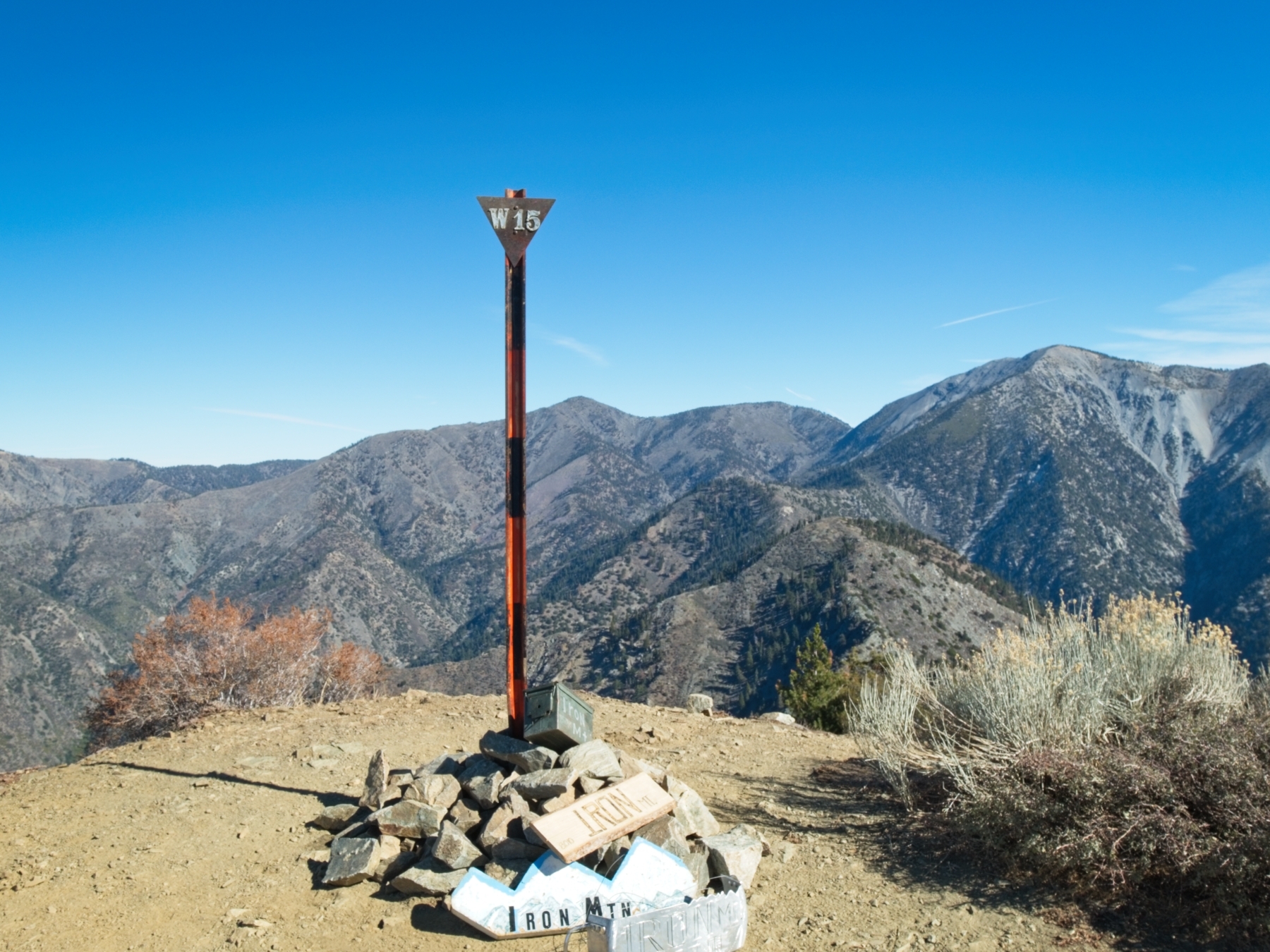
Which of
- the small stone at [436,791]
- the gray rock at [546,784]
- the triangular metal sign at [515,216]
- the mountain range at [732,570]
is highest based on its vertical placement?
the triangular metal sign at [515,216]

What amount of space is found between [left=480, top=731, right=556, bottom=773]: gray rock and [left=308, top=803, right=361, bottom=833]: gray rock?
1.54 m

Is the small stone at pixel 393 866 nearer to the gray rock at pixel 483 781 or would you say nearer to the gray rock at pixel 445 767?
the gray rock at pixel 483 781

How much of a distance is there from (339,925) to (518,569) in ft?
11.2

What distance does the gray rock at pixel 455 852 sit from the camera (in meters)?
7.04

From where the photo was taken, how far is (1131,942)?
588 cm

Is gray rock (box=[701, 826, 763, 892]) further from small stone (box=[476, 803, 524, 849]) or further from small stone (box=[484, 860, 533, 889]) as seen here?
small stone (box=[476, 803, 524, 849])

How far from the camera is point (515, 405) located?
826 cm

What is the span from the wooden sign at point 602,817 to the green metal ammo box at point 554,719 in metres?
0.73

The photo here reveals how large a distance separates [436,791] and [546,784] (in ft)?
3.84

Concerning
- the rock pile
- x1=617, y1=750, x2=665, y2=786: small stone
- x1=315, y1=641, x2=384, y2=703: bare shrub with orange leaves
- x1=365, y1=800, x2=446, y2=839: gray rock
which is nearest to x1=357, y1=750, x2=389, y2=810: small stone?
the rock pile

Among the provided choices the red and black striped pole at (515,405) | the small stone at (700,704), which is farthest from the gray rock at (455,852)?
the small stone at (700,704)

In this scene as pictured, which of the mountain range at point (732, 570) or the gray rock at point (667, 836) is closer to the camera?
the gray rock at point (667, 836)

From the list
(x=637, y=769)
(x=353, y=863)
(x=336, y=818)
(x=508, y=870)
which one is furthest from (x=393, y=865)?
(x=637, y=769)

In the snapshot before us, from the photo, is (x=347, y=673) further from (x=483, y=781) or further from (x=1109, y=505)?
(x=1109, y=505)
